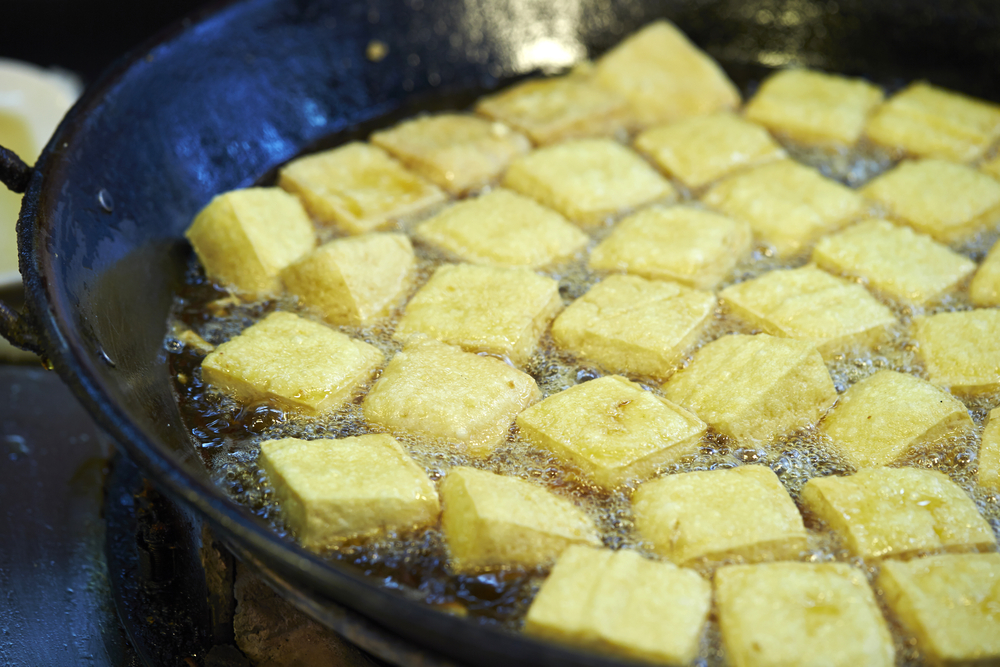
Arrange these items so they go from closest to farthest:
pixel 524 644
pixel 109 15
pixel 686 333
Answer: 1. pixel 524 644
2. pixel 686 333
3. pixel 109 15

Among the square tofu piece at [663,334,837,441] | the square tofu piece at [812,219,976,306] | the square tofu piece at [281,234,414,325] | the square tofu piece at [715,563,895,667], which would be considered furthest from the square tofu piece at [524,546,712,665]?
the square tofu piece at [812,219,976,306]

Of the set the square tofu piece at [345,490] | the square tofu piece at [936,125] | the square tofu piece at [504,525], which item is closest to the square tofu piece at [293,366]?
the square tofu piece at [345,490]

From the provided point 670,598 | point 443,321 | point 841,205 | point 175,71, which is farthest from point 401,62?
point 670,598

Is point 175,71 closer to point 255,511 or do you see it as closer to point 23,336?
point 23,336

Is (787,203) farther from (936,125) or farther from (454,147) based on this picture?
(454,147)

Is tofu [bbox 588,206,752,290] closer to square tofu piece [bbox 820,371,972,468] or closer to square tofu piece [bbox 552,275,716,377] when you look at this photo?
square tofu piece [bbox 552,275,716,377]

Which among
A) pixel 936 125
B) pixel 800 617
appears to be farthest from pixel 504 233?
pixel 936 125

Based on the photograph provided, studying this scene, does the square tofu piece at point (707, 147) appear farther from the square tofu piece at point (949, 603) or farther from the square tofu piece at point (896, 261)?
the square tofu piece at point (949, 603)
